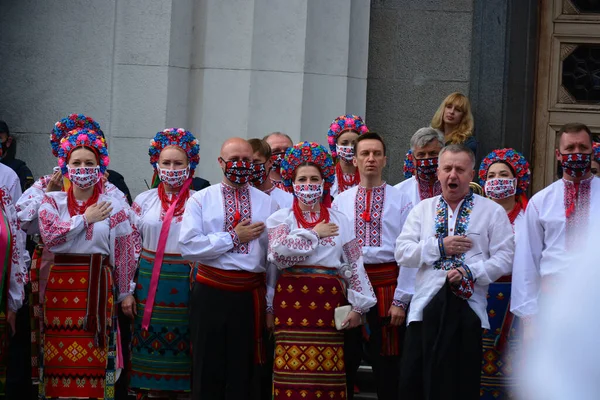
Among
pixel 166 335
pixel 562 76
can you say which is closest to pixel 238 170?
pixel 166 335

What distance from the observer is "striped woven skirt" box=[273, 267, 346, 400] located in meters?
7.77

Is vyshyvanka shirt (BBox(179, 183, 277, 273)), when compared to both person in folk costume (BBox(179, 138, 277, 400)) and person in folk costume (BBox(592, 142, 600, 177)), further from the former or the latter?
person in folk costume (BBox(592, 142, 600, 177))

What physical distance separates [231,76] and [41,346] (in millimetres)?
3692

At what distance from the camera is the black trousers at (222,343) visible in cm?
791

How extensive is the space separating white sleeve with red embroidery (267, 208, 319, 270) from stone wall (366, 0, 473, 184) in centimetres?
362

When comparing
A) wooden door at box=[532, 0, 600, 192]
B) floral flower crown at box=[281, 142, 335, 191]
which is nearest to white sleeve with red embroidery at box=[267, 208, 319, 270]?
floral flower crown at box=[281, 142, 335, 191]

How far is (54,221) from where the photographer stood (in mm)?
8039

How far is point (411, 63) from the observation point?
11.2 m

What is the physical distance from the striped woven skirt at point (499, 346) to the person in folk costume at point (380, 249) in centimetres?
60

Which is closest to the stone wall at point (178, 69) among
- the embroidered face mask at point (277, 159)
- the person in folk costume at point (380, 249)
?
the embroidered face mask at point (277, 159)

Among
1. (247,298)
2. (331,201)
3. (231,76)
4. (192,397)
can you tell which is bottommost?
(192,397)

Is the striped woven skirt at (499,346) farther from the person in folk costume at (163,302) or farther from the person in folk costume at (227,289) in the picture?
the person in folk costume at (163,302)

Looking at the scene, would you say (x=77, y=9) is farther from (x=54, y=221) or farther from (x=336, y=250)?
(x=336, y=250)

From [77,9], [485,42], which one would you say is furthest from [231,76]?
[485,42]
